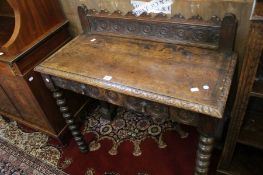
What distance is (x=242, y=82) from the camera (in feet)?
3.44

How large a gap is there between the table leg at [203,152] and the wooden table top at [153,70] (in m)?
0.21

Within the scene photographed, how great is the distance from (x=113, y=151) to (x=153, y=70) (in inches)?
34.7

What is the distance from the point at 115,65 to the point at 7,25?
1.17 meters

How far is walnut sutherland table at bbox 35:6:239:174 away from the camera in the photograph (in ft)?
3.50

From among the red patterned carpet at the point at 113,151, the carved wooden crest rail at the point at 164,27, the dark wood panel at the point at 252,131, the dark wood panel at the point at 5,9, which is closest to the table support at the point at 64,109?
the red patterned carpet at the point at 113,151

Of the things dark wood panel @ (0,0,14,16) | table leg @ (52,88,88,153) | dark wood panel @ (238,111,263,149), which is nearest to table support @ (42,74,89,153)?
table leg @ (52,88,88,153)

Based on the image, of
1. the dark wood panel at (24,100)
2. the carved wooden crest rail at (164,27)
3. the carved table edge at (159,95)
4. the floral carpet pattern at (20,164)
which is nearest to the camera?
the carved table edge at (159,95)

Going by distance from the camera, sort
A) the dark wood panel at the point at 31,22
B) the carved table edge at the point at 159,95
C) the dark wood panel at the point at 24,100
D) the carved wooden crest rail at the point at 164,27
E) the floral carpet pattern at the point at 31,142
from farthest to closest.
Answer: the floral carpet pattern at the point at 31,142 < the dark wood panel at the point at 24,100 < the dark wood panel at the point at 31,22 < the carved wooden crest rail at the point at 164,27 < the carved table edge at the point at 159,95

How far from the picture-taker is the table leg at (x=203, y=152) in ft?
3.68

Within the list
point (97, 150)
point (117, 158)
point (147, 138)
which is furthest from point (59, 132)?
point (147, 138)

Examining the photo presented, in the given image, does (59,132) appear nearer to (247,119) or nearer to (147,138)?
(147,138)

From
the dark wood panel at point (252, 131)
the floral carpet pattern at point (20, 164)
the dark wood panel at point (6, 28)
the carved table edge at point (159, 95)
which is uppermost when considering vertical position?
the dark wood panel at point (6, 28)

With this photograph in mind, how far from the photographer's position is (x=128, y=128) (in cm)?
200

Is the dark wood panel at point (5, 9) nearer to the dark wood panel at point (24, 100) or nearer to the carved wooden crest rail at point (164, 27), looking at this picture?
the dark wood panel at point (24, 100)
